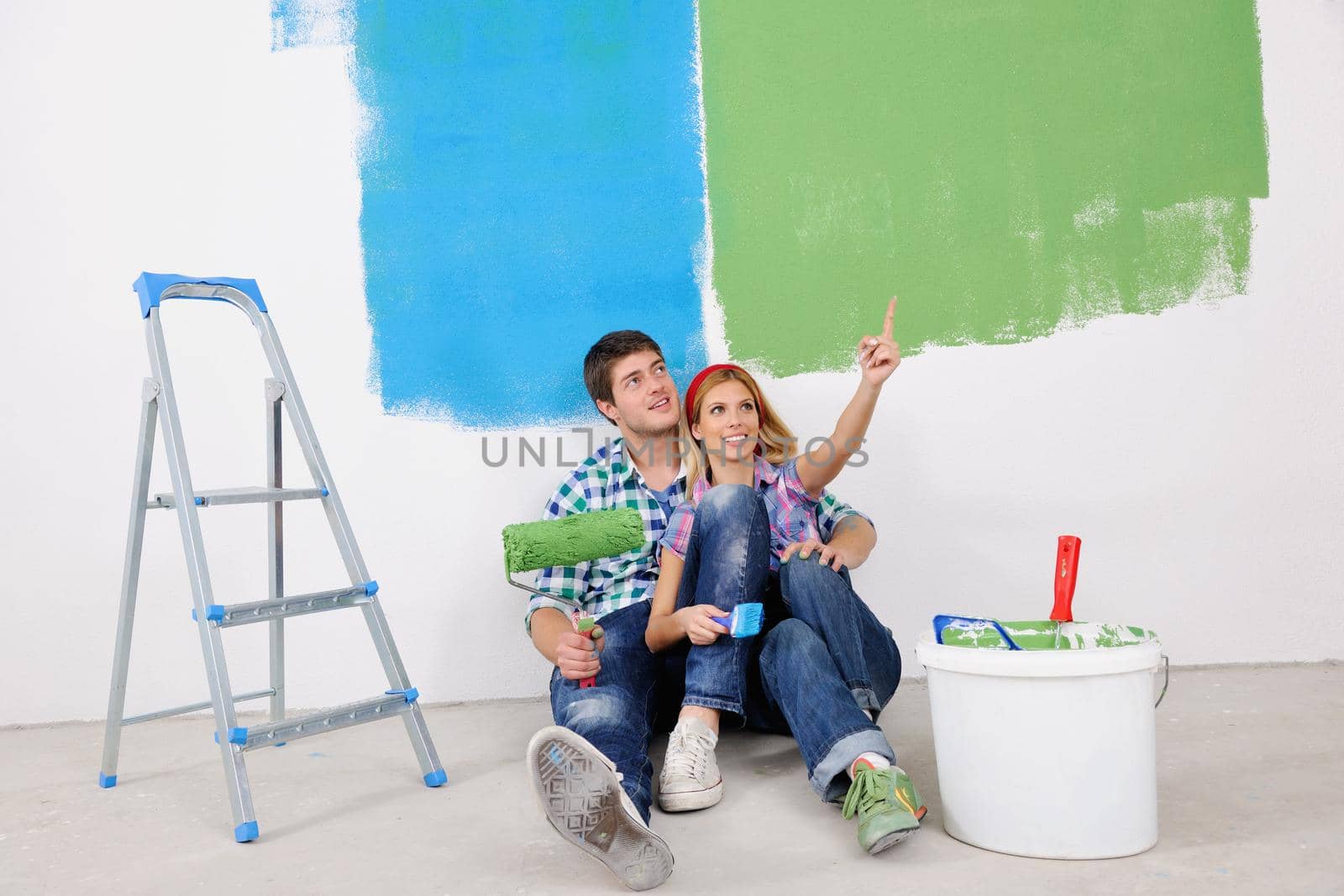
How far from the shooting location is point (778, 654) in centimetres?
Result: 148

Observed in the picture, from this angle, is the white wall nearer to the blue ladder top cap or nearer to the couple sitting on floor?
the couple sitting on floor

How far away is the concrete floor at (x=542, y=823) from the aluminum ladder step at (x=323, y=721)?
0.44 ft

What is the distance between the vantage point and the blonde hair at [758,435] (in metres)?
1.86

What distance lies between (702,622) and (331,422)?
1.11 m

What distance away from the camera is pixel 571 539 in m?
1.65

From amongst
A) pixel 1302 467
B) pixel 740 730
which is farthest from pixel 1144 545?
pixel 740 730

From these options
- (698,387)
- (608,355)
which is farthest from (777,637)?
(608,355)

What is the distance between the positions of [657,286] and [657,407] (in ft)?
1.43

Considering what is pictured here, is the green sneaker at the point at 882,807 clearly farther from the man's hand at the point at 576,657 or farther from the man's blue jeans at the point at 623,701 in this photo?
the man's hand at the point at 576,657

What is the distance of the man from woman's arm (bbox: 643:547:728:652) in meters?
0.08

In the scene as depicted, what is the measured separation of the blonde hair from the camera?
186 centimetres

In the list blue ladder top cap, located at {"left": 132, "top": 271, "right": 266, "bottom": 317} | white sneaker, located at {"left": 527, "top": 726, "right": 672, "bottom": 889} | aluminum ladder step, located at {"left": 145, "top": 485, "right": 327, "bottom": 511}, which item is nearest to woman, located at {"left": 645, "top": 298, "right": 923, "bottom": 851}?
white sneaker, located at {"left": 527, "top": 726, "right": 672, "bottom": 889}

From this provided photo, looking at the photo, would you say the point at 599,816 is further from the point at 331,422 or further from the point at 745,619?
the point at 331,422

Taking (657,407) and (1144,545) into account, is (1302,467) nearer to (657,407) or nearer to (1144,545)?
(1144,545)
